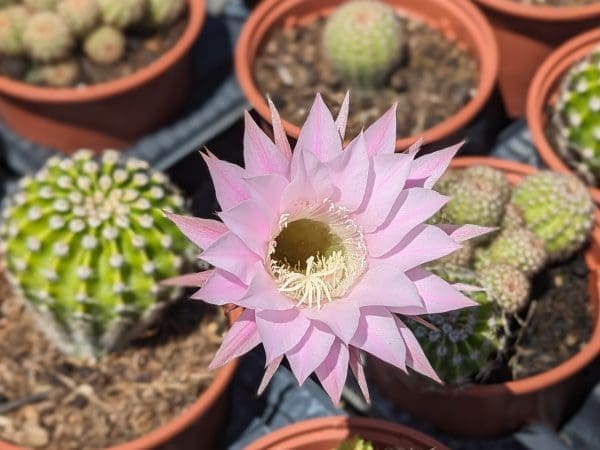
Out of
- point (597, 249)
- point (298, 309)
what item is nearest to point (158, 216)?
point (298, 309)

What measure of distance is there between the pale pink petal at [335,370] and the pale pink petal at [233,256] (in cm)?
12

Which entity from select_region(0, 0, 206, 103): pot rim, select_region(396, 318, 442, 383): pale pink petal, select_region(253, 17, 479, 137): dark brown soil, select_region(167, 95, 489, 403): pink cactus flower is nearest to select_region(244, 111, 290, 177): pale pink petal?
select_region(167, 95, 489, 403): pink cactus flower

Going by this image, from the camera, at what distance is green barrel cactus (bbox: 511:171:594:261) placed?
1.59m

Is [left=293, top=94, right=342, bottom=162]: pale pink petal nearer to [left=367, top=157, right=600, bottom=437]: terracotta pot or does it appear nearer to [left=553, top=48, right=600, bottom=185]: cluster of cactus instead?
[left=367, top=157, right=600, bottom=437]: terracotta pot

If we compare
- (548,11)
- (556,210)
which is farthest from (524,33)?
(556,210)

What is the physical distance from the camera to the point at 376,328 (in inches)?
37.4

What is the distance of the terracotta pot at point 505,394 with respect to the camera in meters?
1.48

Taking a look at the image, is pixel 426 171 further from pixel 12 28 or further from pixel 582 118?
pixel 12 28

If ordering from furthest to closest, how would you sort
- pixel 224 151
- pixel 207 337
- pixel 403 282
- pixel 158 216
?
pixel 207 337 < pixel 158 216 < pixel 224 151 < pixel 403 282

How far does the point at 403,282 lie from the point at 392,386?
72 centimetres

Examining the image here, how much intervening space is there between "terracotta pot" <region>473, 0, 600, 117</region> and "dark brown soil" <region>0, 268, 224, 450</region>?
3.20 feet

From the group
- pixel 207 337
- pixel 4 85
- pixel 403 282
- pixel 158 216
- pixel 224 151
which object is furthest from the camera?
pixel 4 85

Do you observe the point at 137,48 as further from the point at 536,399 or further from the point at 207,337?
the point at 536,399

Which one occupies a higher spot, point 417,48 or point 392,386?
point 417,48
